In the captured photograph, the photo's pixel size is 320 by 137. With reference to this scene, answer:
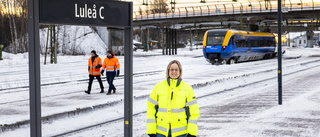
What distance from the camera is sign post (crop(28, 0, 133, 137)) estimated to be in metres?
4.65

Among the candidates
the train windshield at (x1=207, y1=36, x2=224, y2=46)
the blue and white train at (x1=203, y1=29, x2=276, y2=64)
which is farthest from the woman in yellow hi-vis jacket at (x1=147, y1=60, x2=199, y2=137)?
the train windshield at (x1=207, y1=36, x2=224, y2=46)

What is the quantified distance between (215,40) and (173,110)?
103 feet

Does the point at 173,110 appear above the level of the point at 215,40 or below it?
below

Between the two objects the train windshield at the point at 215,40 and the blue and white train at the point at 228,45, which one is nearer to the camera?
the blue and white train at the point at 228,45

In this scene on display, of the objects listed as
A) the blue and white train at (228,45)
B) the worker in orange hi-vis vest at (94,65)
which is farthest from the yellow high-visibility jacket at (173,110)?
the blue and white train at (228,45)

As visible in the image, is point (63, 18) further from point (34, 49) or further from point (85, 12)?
point (34, 49)

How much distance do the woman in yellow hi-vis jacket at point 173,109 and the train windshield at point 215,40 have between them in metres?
30.7

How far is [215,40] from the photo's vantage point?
35.8 meters

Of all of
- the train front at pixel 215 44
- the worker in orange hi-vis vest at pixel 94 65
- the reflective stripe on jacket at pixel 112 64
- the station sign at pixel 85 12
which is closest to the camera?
the station sign at pixel 85 12

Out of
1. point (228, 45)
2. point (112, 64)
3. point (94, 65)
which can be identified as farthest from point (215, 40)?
point (94, 65)

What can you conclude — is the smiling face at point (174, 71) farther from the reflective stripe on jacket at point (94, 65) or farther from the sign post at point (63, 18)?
the reflective stripe on jacket at point (94, 65)

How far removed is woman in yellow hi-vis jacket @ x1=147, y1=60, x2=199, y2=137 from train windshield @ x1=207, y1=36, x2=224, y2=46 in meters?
30.7

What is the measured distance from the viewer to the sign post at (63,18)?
4.65m

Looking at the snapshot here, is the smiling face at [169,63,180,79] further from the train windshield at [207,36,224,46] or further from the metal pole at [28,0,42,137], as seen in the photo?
the train windshield at [207,36,224,46]
